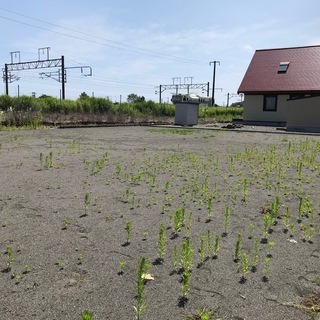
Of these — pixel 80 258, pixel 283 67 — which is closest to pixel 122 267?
pixel 80 258

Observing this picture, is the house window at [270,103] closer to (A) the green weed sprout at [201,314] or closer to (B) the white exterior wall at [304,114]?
(B) the white exterior wall at [304,114]

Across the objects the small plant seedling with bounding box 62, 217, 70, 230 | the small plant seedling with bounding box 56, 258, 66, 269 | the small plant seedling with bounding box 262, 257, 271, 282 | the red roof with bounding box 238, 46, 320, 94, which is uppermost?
the red roof with bounding box 238, 46, 320, 94

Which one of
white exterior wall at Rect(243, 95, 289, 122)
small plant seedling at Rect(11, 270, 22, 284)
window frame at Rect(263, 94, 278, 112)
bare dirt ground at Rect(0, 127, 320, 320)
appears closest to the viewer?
bare dirt ground at Rect(0, 127, 320, 320)

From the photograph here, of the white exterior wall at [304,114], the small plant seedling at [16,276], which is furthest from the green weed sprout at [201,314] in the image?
the white exterior wall at [304,114]

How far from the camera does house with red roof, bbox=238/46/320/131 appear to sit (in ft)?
88.9

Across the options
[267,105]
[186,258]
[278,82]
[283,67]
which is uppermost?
[283,67]

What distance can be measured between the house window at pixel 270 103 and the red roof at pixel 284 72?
3.16 feet

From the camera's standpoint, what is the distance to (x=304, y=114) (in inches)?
862

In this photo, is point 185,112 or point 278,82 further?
point 278,82

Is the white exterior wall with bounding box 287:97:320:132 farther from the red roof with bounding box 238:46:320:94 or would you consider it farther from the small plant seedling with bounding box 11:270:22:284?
the small plant seedling with bounding box 11:270:22:284

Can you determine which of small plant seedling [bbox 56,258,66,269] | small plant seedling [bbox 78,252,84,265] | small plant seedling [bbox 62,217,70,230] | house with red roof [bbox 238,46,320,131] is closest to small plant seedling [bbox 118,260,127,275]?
small plant seedling [bbox 78,252,84,265]

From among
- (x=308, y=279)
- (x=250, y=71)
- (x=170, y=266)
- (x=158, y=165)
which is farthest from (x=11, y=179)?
(x=250, y=71)

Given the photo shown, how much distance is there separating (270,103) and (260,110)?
1.00m

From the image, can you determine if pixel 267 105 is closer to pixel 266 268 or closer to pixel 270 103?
pixel 270 103
